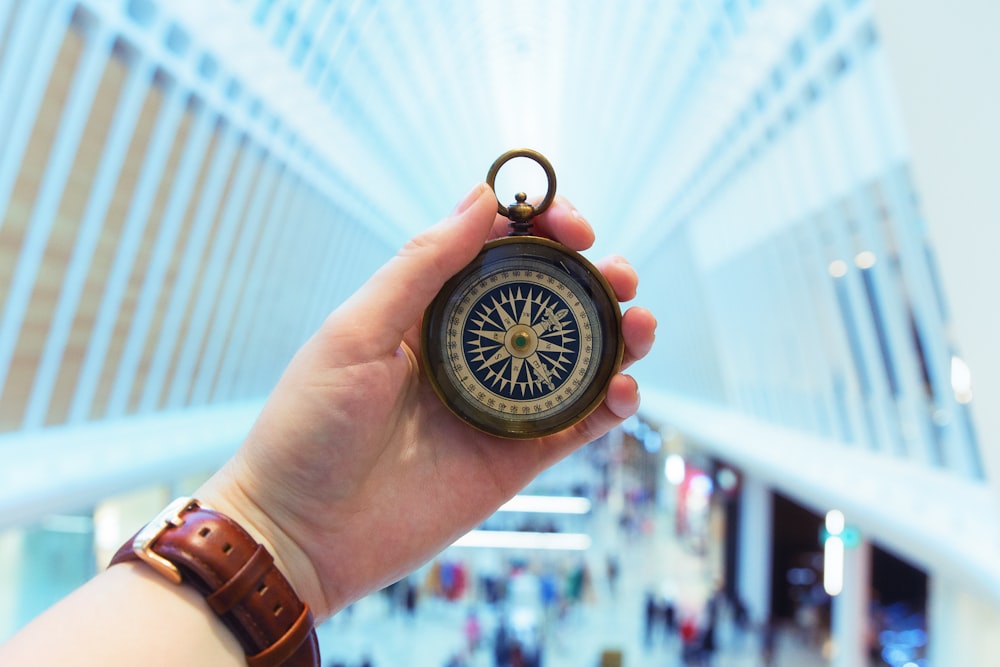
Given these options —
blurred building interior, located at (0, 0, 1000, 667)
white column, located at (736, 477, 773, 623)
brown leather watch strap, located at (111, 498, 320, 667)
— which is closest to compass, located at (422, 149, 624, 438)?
brown leather watch strap, located at (111, 498, 320, 667)

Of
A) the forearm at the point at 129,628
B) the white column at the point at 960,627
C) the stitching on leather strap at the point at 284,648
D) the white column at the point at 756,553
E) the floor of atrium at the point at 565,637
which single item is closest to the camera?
the forearm at the point at 129,628

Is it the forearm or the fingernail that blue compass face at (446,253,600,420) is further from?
the forearm

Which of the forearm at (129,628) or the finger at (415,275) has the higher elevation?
the finger at (415,275)

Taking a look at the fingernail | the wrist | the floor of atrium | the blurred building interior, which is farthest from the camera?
the floor of atrium

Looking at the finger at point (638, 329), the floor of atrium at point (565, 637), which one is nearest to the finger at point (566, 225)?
the finger at point (638, 329)

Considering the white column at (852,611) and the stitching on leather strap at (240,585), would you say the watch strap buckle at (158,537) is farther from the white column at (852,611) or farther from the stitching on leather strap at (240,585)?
the white column at (852,611)
